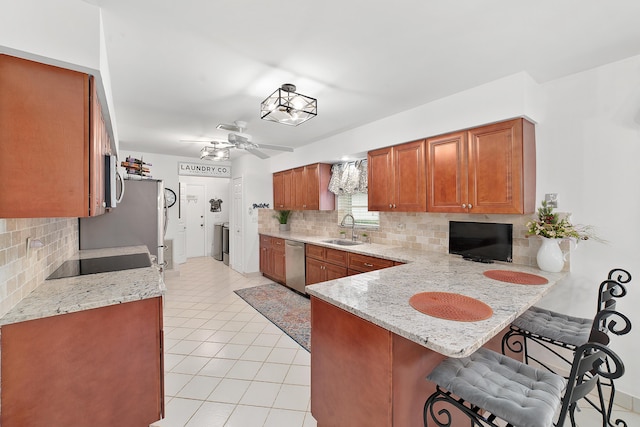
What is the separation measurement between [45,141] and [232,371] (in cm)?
209

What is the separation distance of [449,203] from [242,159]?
435 centimetres

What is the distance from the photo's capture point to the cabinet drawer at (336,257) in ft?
11.6

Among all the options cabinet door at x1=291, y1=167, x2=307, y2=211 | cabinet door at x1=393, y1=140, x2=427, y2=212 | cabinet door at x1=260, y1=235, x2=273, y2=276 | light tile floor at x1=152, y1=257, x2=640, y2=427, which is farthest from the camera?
cabinet door at x1=260, y1=235, x2=273, y2=276

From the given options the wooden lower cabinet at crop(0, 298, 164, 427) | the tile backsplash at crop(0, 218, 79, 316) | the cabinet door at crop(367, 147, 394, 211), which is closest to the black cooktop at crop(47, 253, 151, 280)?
the tile backsplash at crop(0, 218, 79, 316)

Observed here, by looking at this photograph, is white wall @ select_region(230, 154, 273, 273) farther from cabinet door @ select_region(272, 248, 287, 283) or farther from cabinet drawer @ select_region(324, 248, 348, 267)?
cabinet drawer @ select_region(324, 248, 348, 267)

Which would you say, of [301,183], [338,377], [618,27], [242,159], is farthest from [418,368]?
[242,159]

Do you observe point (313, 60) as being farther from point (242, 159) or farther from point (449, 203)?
point (242, 159)

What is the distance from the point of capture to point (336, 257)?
3.67m

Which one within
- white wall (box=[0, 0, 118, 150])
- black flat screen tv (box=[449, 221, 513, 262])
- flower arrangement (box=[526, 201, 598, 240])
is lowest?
black flat screen tv (box=[449, 221, 513, 262])

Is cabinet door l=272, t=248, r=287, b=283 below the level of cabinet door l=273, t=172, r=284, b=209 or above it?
below

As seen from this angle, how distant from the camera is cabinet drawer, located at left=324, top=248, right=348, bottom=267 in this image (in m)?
3.54

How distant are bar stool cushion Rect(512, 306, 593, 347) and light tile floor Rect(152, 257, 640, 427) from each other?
0.71 meters

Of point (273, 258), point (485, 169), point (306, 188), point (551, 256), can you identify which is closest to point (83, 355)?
point (485, 169)

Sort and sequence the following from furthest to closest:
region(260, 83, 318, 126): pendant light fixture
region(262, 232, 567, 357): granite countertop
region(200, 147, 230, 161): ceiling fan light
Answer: region(200, 147, 230, 161): ceiling fan light < region(260, 83, 318, 126): pendant light fixture < region(262, 232, 567, 357): granite countertop
